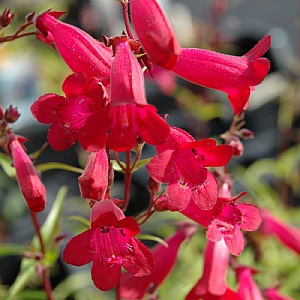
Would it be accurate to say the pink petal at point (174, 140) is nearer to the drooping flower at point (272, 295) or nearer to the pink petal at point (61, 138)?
the pink petal at point (61, 138)

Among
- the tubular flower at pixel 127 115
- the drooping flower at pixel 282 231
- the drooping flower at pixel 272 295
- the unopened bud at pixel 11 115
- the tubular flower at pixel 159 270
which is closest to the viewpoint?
the tubular flower at pixel 127 115

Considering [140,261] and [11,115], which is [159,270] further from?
[11,115]

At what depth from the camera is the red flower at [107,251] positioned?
0.82 meters

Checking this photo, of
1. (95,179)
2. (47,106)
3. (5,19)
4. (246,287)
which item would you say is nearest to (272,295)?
(246,287)

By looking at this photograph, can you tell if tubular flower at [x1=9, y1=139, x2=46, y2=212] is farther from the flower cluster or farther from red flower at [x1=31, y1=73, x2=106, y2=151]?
red flower at [x1=31, y1=73, x2=106, y2=151]

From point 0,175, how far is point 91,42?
248 cm

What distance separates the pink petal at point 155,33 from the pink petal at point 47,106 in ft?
Result: 0.54

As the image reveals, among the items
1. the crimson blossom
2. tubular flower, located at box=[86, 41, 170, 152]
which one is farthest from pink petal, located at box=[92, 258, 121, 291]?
the crimson blossom

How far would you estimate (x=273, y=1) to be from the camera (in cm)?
588

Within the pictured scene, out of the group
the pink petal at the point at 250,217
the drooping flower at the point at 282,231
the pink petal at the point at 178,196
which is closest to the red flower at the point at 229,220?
the pink petal at the point at 250,217

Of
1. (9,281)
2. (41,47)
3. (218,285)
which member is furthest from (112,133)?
(41,47)

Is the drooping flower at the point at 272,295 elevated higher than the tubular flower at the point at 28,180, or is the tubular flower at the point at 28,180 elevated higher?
the tubular flower at the point at 28,180

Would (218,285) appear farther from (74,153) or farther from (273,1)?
(273,1)

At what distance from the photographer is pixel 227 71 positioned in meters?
0.89
